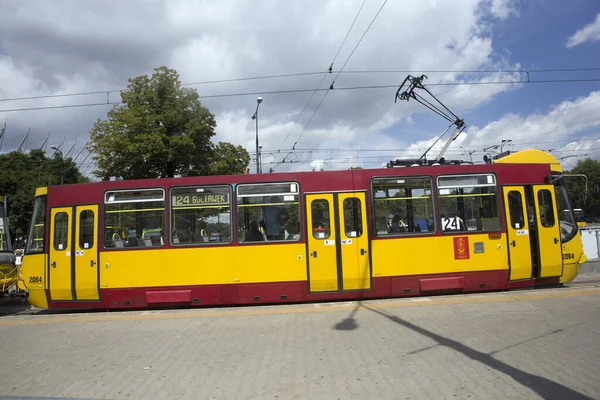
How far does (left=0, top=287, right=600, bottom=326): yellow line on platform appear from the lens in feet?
27.5

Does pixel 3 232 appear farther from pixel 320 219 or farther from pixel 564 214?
pixel 564 214

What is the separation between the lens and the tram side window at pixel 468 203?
932cm

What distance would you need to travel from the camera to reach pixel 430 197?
9.37 m

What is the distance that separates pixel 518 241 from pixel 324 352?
19.8 feet

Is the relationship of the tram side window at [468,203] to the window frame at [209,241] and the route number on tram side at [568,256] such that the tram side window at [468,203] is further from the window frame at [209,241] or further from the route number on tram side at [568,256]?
the window frame at [209,241]

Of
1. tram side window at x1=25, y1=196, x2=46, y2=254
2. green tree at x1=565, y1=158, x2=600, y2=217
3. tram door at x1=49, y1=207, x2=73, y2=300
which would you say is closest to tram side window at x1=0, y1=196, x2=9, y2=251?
tram side window at x1=25, y1=196, x2=46, y2=254

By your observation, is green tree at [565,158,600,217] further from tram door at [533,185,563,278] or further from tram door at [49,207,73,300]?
tram door at [49,207,73,300]

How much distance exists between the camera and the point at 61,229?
9391mm

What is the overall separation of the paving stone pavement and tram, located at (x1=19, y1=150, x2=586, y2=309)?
59cm

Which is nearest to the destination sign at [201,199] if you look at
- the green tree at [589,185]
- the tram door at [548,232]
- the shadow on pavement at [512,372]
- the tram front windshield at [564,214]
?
the shadow on pavement at [512,372]

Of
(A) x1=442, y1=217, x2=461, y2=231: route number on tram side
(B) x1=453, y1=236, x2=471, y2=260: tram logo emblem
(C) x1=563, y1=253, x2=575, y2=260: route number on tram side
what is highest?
(A) x1=442, y1=217, x2=461, y2=231: route number on tram side

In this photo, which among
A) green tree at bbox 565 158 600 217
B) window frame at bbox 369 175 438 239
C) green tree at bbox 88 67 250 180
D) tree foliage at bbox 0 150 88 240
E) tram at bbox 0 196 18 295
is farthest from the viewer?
green tree at bbox 565 158 600 217

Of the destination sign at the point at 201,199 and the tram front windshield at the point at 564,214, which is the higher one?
the destination sign at the point at 201,199

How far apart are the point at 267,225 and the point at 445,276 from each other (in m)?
4.10
